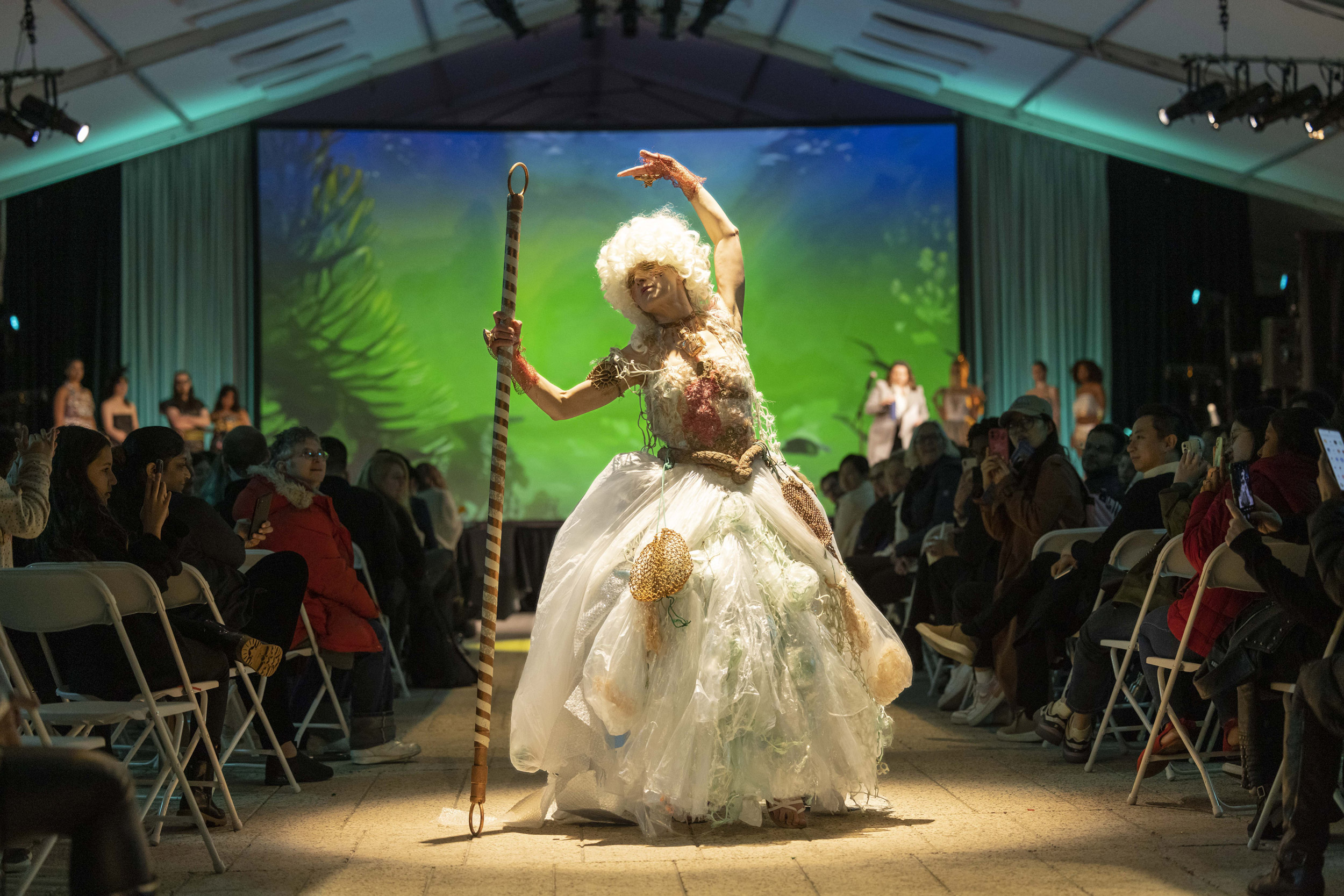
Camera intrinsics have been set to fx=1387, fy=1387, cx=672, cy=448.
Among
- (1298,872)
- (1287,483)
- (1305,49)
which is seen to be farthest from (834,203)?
(1298,872)

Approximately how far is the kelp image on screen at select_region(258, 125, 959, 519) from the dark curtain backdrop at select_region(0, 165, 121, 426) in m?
1.53

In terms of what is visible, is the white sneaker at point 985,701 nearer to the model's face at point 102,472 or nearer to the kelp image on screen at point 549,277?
the model's face at point 102,472

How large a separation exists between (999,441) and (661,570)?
2844 mm

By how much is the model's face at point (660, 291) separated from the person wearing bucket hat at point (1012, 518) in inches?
70.7

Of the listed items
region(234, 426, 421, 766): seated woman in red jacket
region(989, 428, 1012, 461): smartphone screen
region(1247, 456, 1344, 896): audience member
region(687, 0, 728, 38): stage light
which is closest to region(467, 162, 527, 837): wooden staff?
region(234, 426, 421, 766): seated woman in red jacket

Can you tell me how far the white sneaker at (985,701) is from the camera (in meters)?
5.22

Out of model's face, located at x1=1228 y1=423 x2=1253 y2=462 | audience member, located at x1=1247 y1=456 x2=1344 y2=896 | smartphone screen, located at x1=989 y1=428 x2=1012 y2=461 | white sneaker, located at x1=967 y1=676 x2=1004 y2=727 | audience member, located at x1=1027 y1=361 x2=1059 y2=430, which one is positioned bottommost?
white sneaker, located at x1=967 y1=676 x2=1004 y2=727

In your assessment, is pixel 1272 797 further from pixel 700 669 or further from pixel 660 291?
pixel 660 291

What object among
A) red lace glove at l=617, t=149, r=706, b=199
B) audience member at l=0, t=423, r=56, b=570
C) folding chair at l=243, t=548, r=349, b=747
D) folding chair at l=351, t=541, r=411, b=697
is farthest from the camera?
folding chair at l=351, t=541, r=411, b=697

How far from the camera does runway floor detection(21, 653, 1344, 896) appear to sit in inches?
114

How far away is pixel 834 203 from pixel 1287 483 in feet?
34.6

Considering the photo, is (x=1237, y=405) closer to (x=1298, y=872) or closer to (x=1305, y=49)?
(x=1305, y=49)

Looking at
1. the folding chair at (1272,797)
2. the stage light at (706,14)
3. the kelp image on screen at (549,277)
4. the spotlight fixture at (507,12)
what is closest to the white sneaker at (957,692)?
the folding chair at (1272,797)

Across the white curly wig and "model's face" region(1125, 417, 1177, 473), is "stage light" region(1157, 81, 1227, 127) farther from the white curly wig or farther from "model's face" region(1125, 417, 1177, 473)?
the white curly wig
